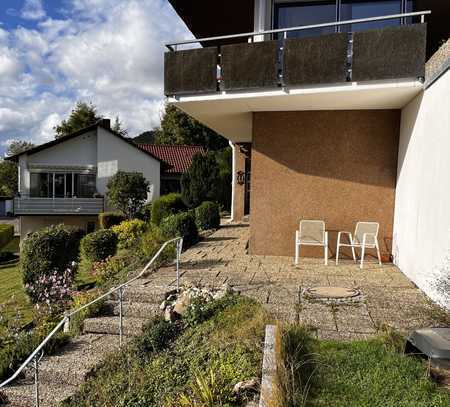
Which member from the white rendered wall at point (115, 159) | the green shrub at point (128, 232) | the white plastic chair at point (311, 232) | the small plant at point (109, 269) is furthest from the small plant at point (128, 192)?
the white plastic chair at point (311, 232)

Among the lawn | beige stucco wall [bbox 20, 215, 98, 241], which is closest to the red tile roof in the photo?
beige stucco wall [bbox 20, 215, 98, 241]

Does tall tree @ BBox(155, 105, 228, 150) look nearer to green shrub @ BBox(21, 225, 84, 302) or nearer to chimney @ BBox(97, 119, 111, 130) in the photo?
chimney @ BBox(97, 119, 111, 130)

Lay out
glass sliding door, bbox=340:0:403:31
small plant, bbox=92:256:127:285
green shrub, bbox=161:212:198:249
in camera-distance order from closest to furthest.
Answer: glass sliding door, bbox=340:0:403:31, small plant, bbox=92:256:127:285, green shrub, bbox=161:212:198:249

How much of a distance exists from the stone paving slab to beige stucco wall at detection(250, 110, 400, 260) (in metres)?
0.78

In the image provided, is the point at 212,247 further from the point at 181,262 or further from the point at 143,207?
the point at 143,207

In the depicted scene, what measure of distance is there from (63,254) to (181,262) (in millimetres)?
3587

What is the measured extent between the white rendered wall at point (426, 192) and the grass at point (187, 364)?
8.73 feet

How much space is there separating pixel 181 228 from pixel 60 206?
16189 millimetres

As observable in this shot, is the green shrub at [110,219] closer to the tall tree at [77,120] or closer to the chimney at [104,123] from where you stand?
the chimney at [104,123]

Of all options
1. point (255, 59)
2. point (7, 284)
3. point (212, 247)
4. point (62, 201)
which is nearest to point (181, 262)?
point (212, 247)

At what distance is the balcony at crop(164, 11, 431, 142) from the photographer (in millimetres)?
6648

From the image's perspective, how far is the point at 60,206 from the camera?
78.1 feet

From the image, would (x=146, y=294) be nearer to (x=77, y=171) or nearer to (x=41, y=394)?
(x=41, y=394)

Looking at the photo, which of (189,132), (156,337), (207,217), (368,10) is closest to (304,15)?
(368,10)
